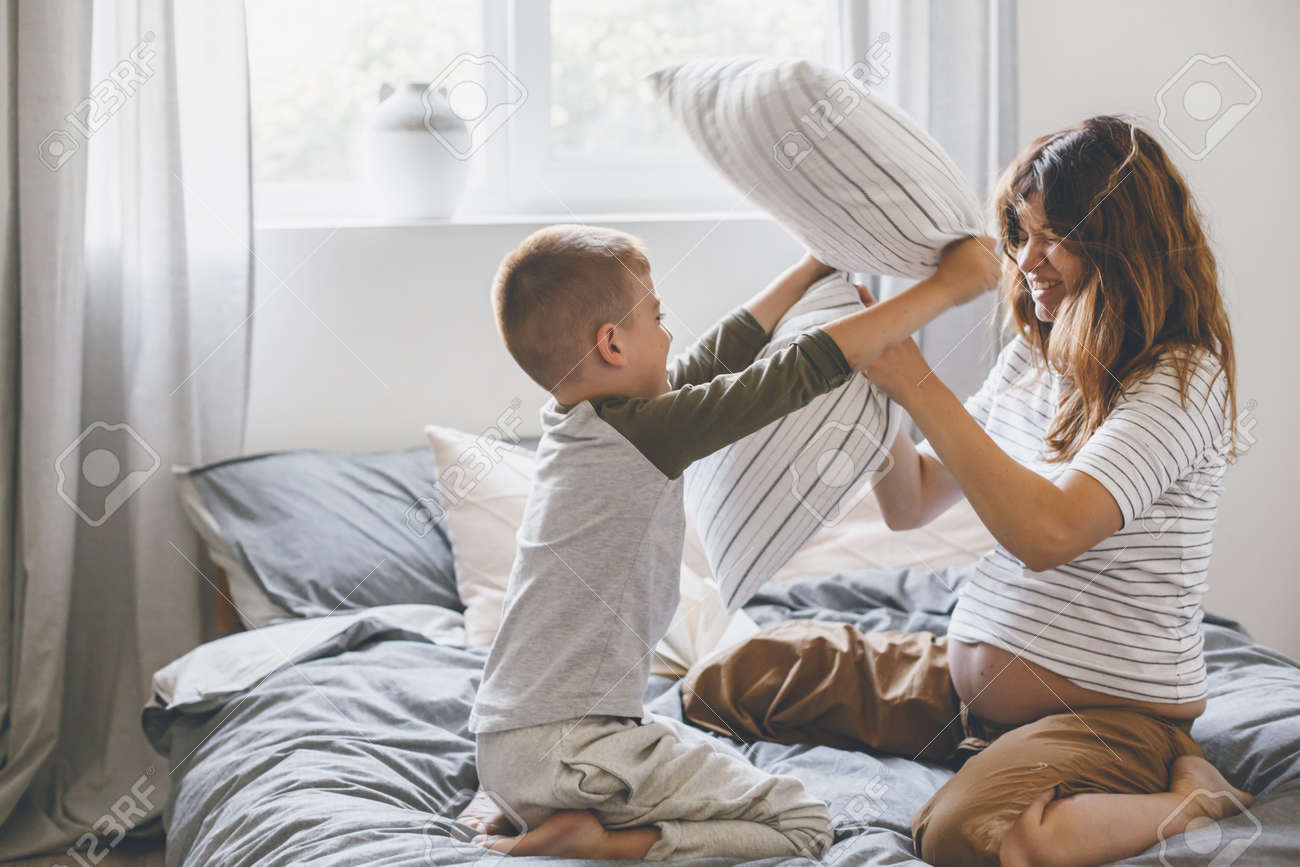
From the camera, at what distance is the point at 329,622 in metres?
1.85

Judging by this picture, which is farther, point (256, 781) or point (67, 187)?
point (67, 187)

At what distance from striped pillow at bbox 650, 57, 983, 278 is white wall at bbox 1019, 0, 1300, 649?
1401 mm

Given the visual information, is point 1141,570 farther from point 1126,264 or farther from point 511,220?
point 511,220

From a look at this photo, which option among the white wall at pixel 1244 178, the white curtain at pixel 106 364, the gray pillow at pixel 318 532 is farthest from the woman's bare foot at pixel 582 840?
the white wall at pixel 1244 178

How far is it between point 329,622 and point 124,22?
114cm

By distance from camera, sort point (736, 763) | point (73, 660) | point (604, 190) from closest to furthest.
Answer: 1. point (736, 763)
2. point (73, 660)
3. point (604, 190)

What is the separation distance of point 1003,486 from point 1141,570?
21 centimetres

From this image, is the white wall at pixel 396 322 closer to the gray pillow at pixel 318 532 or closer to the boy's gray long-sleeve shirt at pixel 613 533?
the gray pillow at pixel 318 532

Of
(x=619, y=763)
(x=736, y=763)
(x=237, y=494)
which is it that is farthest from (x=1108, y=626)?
(x=237, y=494)

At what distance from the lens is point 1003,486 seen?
4.04 ft

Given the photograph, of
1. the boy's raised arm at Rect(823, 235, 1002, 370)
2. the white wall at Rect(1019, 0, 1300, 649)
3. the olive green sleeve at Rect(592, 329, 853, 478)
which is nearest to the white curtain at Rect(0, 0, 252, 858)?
the olive green sleeve at Rect(592, 329, 853, 478)

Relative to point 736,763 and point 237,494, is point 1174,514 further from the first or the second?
point 237,494

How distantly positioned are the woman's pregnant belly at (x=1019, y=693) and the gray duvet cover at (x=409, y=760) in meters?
0.11

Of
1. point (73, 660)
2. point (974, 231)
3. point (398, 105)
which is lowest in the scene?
point (73, 660)
